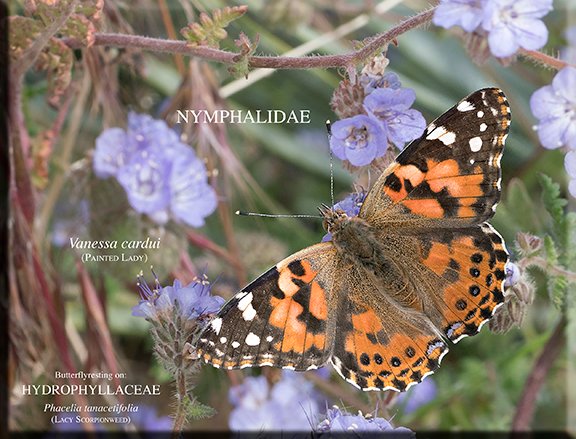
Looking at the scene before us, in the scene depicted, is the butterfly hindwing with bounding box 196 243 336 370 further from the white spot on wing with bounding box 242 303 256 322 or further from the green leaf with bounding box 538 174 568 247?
the green leaf with bounding box 538 174 568 247

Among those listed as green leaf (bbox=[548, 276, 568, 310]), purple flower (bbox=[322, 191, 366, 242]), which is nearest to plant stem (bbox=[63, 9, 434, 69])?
purple flower (bbox=[322, 191, 366, 242])

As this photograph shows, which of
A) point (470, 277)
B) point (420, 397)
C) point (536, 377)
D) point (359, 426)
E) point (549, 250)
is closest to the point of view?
point (359, 426)

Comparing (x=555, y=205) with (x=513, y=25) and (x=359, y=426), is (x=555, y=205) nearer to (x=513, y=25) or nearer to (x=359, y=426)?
(x=513, y=25)

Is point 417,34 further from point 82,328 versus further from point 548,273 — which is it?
point 82,328

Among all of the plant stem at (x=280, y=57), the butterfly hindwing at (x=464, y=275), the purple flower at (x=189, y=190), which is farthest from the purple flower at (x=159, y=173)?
the butterfly hindwing at (x=464, y=275)

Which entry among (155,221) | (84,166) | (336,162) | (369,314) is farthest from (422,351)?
(336,162)

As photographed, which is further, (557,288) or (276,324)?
(557,288)

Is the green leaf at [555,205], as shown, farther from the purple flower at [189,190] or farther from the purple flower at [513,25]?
the purple flower at [189,190]

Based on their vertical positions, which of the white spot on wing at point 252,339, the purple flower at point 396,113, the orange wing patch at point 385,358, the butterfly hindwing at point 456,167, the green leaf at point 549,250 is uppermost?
the purple flower at point 396,113

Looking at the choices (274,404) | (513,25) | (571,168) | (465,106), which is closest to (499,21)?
(513,25)
